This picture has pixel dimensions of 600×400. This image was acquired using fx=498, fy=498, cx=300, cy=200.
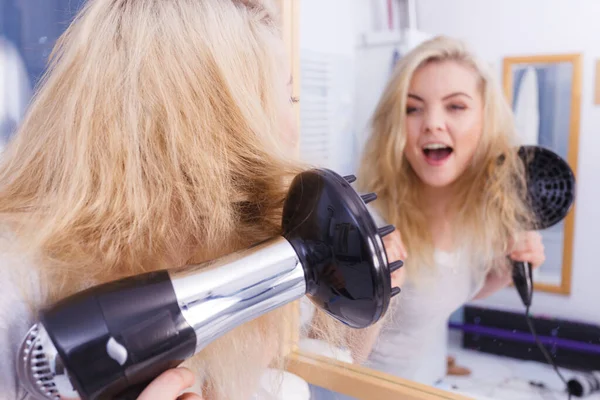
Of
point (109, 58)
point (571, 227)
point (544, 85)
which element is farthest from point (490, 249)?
point (109, 58)

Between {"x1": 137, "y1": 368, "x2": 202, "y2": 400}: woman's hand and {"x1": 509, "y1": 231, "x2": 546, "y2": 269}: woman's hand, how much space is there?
22.1 inches

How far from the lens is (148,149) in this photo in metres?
0.51

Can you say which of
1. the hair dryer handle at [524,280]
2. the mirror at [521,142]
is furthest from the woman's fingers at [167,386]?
the hair dryer handle at [524,280]

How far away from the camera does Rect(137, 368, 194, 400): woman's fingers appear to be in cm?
37

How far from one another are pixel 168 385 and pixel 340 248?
0.17m

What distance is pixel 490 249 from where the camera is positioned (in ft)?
2.69

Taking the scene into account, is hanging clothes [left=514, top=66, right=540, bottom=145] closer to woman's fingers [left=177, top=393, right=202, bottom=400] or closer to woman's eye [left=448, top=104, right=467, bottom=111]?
woman's eye [left=448, top=104, right=467, bottom=111]

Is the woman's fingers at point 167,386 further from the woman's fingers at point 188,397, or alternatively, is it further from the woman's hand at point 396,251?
the woman's hand at point 396,251

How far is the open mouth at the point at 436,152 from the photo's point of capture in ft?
2.60

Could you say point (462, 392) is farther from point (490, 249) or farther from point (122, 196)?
point (122, 196)

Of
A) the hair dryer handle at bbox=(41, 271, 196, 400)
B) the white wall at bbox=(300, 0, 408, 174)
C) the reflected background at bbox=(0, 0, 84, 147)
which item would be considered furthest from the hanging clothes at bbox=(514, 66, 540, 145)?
the reflected background at bbox=(0, 0, 84, 147)

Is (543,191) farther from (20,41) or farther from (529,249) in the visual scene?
(20,41)

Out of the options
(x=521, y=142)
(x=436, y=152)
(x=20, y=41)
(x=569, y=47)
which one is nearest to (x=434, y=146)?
(x=436, y=152)

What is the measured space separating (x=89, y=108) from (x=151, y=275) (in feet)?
0.73
